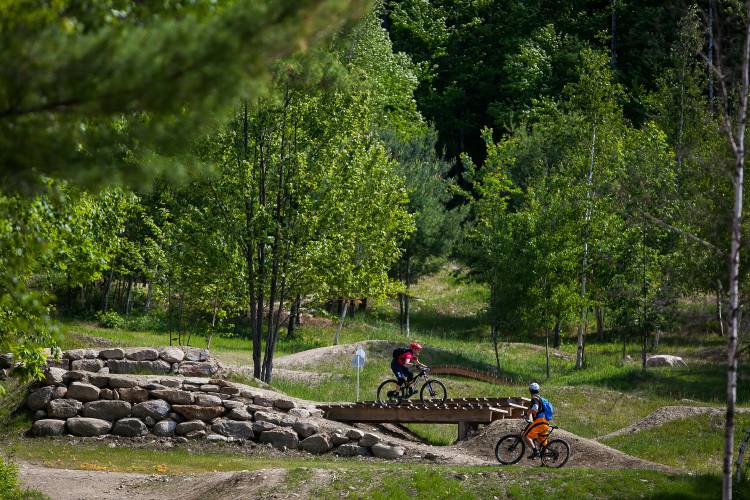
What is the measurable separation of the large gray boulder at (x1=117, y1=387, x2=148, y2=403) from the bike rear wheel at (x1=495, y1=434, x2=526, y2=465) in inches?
304

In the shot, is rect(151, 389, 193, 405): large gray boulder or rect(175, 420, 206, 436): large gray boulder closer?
rect(175, 420, 206, 436): large gray boulder

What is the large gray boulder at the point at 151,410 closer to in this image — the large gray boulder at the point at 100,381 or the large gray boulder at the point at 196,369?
the large gray boulder at the point at 100,381

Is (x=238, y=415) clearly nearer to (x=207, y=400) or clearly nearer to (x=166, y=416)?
(x=207, y=400)

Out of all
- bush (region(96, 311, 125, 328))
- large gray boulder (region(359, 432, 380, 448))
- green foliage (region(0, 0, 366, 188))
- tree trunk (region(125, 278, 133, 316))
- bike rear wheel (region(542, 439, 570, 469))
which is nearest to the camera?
green foliage (region(0, 0, 366, 188))

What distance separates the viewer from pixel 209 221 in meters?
27.2

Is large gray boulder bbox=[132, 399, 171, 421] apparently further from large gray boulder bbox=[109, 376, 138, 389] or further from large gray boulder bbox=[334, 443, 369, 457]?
large gray boulder bbox=[334, 443, 369, 457]

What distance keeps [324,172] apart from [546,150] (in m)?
31.9

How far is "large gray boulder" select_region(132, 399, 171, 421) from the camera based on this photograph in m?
21.4

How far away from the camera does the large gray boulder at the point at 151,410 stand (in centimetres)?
2142

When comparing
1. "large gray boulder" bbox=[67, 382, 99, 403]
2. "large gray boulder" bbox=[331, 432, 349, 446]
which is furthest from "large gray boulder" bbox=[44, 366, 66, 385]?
"large gray boulder" bbox=[331, 432, 349, 446]

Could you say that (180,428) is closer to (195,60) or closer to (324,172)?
(324,172)

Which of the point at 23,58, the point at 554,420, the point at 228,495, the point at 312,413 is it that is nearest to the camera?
the point at 23,58

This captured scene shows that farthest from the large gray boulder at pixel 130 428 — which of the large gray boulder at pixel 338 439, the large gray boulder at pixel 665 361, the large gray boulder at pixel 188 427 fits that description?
the large gray boulder at pixel 665 361

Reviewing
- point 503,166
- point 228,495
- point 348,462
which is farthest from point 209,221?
point 503,166
